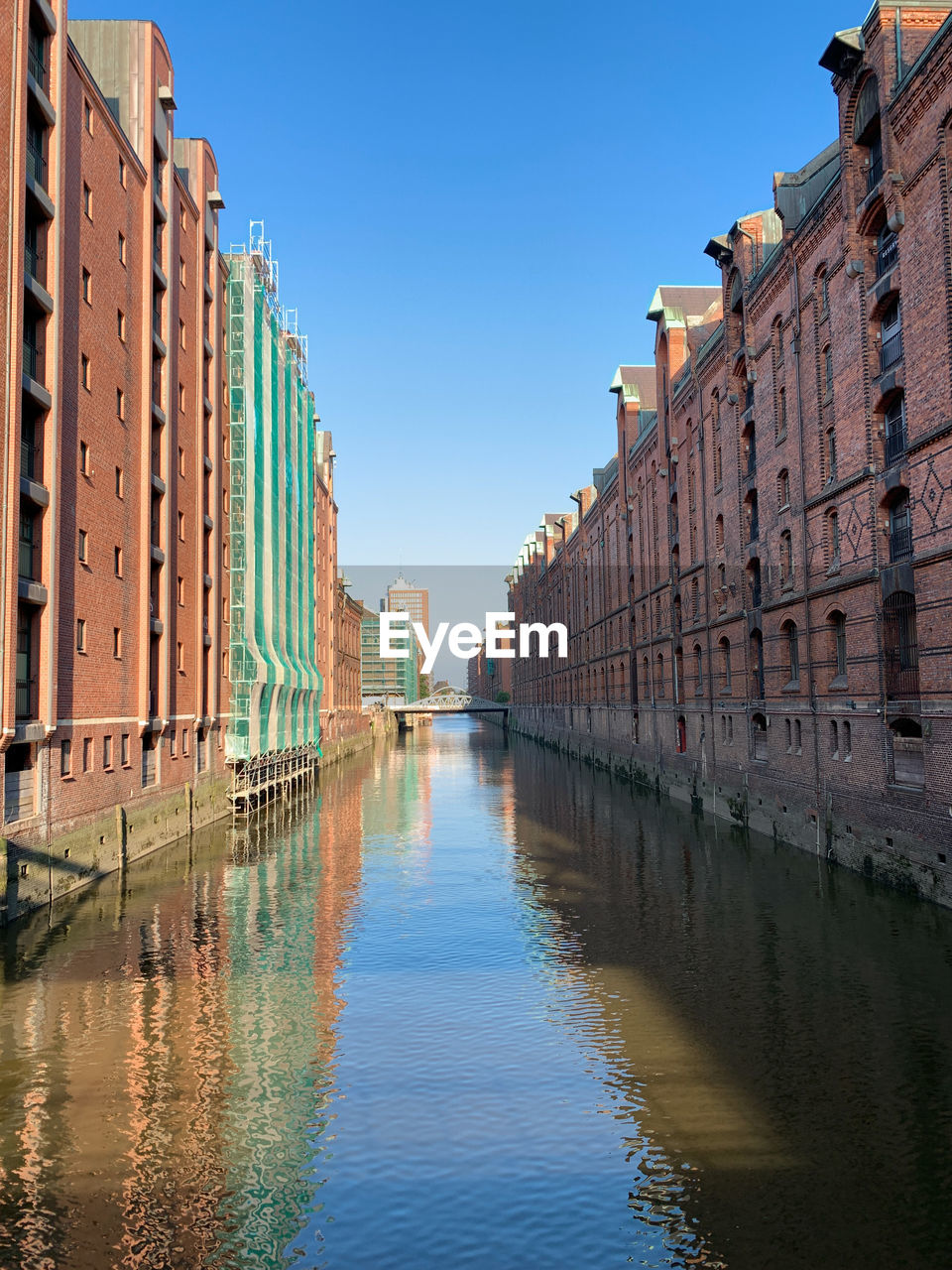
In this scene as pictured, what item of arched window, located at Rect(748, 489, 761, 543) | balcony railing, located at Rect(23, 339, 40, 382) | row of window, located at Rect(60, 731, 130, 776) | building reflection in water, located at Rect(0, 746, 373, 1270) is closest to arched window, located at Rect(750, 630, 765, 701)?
arched window, located at Rect(748, 489, 761, 543)

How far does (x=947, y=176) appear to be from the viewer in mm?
20266

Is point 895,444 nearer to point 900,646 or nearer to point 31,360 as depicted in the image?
point 900,646

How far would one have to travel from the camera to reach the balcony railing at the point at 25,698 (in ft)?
74.8

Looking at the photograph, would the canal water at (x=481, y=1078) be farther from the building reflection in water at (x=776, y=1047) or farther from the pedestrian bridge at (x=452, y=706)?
the pedestrian bridge at (x=452, y=706)

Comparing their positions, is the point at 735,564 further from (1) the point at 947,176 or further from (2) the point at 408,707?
(2) the point at 408,707

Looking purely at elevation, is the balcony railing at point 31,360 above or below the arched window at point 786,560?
above

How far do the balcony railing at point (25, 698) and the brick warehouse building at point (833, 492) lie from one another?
19606mm

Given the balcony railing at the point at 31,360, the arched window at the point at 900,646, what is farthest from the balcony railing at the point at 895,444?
the balcony railing at the point at 31,360

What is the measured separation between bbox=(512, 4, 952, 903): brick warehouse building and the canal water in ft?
12.9

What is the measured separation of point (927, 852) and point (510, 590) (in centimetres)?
14538

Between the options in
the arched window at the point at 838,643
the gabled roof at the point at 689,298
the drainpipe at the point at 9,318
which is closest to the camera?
the drainpipe at the point at 9,318

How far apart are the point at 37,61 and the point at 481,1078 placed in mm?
24307

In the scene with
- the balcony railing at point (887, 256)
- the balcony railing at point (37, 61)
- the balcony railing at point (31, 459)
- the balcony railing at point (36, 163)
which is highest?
the balcony railing at point (37, 61)

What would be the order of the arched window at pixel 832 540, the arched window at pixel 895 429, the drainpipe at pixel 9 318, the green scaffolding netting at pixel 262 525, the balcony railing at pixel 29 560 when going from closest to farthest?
the drainpipe at pixel 9 318
the balcony railing at pixel 29 560
the arched window at pixel 895 429
the arched window at pixel 832 540
the green scaffolding netting at pixel 262 525
